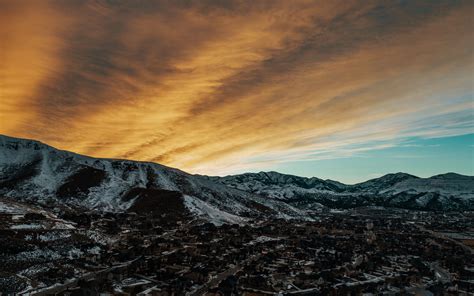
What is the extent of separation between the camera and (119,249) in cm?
11806

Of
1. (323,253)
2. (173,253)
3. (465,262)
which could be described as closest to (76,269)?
(173,253)

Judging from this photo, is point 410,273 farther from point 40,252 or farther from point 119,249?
point 40,252

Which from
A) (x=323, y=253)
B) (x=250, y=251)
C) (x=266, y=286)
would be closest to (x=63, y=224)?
(x=250, y=251)

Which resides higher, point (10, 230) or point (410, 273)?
point (10, 230)

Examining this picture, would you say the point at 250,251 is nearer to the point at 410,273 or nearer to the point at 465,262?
the point at 410,273

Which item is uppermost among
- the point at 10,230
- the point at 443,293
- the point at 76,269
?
the point at 10,230

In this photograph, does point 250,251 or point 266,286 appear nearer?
point 266,286

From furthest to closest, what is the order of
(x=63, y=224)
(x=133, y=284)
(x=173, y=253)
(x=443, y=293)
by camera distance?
1. (x=63, y=224)
2. (x=173, y=253)
3. (x=443, y=293)
4. (x=133, y=284)

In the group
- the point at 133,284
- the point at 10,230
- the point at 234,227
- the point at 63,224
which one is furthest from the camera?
the point at 234,227

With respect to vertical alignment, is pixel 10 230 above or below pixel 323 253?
above

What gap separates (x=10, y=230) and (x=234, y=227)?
4533 inches

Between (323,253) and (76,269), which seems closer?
(76,269)

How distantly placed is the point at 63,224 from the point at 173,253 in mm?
48077

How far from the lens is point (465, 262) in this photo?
132m
